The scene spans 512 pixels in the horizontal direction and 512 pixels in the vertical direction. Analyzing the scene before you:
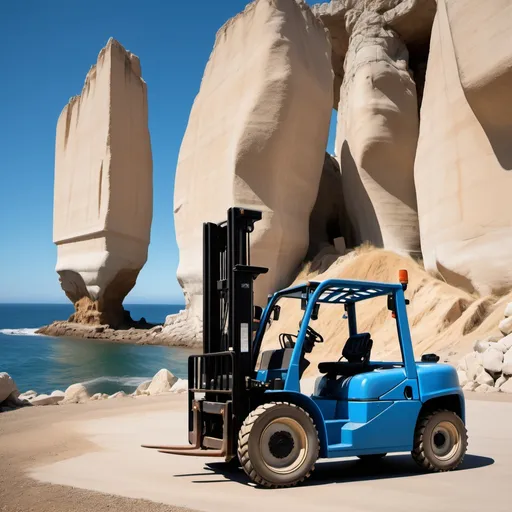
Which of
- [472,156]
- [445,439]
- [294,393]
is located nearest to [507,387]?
[445,439]

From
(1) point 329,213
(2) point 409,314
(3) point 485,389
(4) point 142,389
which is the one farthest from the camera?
(1) point 329,213

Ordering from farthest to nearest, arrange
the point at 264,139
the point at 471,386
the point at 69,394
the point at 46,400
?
the point at 264,139
the point at 69,394
the point at 46,400
the point at 471,386

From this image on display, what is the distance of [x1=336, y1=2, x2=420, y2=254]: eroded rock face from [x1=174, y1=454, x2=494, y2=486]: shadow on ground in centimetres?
2316

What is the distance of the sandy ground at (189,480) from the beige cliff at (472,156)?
11.8 metres

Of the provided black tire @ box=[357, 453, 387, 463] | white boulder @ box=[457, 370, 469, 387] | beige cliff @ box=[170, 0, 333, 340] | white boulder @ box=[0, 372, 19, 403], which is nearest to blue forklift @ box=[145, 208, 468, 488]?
black tire @ box=[357, 453, 387, 463]

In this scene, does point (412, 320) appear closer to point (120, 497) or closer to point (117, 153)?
point (120, 497)

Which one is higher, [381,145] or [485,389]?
[381,145]

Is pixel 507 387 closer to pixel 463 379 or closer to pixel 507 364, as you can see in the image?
pixel 507 364

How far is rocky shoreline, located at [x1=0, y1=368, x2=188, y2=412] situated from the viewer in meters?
11.7

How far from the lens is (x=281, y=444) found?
5.07 metres

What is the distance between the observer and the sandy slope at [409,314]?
1794cm

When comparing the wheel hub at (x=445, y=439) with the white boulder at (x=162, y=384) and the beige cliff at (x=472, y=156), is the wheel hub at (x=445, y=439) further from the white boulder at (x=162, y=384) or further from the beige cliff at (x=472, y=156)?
the beige cliff at (x=472, y=156)

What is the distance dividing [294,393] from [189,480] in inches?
46.7

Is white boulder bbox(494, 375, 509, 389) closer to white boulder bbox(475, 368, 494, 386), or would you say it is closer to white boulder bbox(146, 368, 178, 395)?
white boulder bbox(475, 368, 494, 386)
